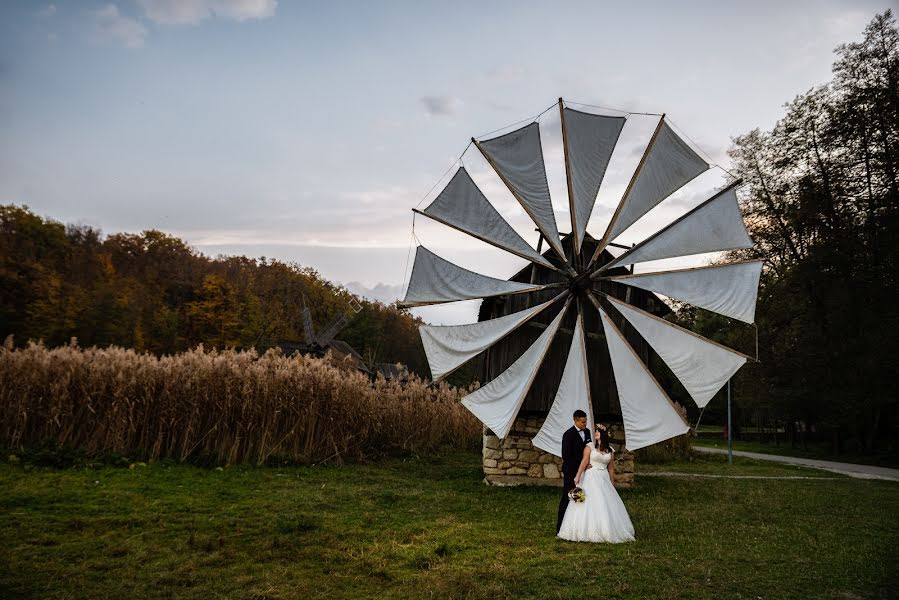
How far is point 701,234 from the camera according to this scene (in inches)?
493

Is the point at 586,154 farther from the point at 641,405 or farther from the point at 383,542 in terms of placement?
the point at 383,542

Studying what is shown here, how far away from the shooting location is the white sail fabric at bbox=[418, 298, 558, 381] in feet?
42.5

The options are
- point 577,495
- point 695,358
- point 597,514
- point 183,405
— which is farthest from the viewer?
point 183,405

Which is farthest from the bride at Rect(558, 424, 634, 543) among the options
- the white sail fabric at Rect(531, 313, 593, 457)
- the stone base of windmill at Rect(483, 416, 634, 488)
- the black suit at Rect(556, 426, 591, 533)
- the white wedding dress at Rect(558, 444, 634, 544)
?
the stone base of windmill at Rect(483, 416, 634, 488)

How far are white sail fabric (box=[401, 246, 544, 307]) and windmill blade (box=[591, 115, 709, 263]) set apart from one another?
80.7 inches

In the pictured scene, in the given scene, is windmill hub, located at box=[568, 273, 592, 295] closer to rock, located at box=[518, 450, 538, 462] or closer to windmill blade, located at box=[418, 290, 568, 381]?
windmill blade, located at box=[418, 290, 568, 381]

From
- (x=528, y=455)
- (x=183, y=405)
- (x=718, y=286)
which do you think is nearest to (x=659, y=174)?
(x=718, y=286)

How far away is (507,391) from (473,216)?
142 inches

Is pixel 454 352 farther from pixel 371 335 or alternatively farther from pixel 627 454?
pixel 371 335

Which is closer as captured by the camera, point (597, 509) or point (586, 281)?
point (597, 509)

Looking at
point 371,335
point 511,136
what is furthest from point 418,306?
point 371,335

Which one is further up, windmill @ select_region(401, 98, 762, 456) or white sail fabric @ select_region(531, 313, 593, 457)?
windmill @ select_region(401, 98, 762, 456)

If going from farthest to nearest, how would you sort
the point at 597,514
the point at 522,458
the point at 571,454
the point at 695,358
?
the point at 522,458, the point at 695,358, the point at 571,454, the point at 597,514

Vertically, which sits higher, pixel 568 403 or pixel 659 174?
pixel 659 174
